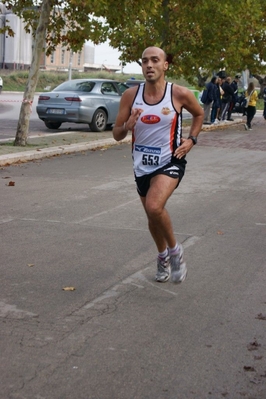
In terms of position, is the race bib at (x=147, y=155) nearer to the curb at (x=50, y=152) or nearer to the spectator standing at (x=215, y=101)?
the curb at (x=50, y=152)

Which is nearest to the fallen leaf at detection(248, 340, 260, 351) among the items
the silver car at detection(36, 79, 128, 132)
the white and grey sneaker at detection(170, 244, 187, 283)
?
the white and grey sneaker at detection(170, 244, 187, 283)

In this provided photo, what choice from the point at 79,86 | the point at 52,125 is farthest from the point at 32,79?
the point at 52,125

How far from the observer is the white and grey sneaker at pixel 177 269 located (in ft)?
22.6

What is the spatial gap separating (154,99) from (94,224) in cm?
324

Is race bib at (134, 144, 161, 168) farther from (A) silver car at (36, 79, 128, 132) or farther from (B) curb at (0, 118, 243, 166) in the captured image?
(A) silver car at (36, 79, 128, 132)

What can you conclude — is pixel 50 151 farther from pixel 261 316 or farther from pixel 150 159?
pixel 261 316

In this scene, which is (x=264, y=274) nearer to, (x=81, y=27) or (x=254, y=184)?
(x=254, y=184)

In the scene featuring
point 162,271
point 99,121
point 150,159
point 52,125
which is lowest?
point 52,125

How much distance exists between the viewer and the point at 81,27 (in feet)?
68.3

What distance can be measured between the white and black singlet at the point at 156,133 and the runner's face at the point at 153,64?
0.12 metres

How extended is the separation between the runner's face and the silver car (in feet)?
57.5

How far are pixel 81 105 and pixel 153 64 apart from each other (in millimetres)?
17595

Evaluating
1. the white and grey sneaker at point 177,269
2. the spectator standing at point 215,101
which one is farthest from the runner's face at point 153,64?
the spectator standing at point 215,101

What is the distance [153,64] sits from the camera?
21.6ft
